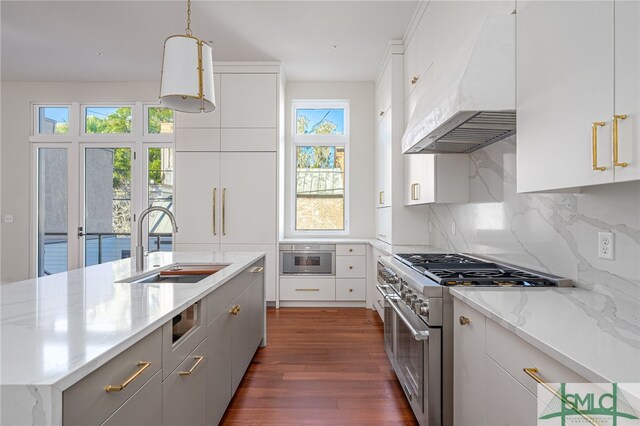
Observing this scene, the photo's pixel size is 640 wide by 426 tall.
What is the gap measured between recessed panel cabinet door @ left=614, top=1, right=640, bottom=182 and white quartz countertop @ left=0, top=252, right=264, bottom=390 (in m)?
1.40

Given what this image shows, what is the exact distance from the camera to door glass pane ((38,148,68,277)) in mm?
4992

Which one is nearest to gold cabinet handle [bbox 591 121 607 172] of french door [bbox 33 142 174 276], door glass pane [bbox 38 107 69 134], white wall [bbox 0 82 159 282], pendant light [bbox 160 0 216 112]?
pendant light [bbox 160 0 216 112]

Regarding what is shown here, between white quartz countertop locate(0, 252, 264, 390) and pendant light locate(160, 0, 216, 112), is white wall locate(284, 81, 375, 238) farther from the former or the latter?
white quartz countertop locate(0, 252, 264, 390)

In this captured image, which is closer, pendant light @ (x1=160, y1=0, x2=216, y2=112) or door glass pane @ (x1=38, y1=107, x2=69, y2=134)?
pendant light @ (x1=160, y1=0, x2=216, y2=112)

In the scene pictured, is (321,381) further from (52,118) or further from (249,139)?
(52,118)

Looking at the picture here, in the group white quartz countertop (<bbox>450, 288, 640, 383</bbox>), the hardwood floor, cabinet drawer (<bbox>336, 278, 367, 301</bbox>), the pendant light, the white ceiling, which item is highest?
the white ceiling

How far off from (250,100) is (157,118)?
5.49 feet

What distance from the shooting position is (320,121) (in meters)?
5.05

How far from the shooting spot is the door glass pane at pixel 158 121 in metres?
5.02

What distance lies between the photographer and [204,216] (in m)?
4.33

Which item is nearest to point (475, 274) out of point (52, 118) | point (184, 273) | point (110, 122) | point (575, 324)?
point (575, 324)

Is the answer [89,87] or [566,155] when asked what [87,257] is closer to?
[89,87]

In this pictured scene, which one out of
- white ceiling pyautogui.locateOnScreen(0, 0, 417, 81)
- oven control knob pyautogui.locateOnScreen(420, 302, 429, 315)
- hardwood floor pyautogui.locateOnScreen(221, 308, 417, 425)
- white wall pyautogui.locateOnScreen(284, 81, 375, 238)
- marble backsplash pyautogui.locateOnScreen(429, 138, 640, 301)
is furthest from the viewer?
white wall pyautogui.locateOnScreen(284, 81, 375, 238)

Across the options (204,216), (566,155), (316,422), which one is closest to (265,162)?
(204,216)
